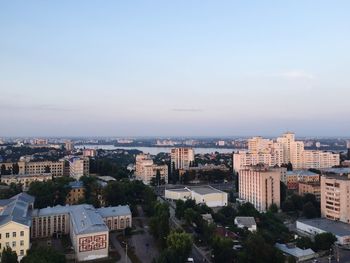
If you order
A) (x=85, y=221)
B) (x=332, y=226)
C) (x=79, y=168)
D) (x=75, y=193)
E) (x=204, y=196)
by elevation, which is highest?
(x=79, y=168)

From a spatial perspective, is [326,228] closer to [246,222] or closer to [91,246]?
[246,222]

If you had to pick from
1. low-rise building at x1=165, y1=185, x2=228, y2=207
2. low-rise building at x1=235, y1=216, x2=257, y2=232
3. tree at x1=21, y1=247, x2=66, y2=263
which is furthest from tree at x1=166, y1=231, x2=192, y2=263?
low-rise building at x1=165, y1=185, x2=228, y2=207

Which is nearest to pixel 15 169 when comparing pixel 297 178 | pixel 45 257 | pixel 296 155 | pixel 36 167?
pixel 36 167

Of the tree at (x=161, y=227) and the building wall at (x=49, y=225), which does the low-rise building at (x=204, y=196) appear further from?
the building wall at (x=49, y=225)

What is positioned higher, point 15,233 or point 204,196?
point 15,233

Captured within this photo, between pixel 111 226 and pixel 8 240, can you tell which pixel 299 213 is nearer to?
pixel 111 226

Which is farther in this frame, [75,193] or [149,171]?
[149,171]

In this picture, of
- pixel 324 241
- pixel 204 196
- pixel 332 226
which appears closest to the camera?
pixel 324 241

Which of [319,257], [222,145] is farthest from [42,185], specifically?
[222,145]
